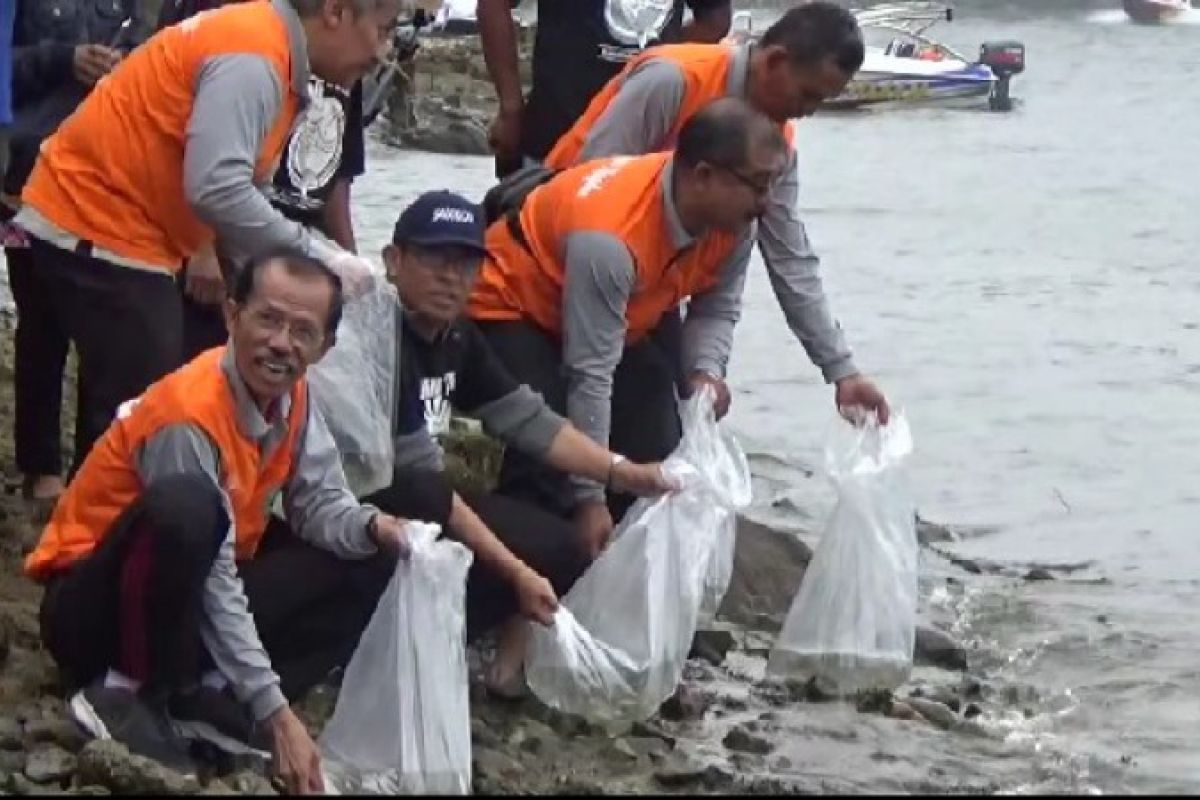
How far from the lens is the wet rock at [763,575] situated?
6.22m

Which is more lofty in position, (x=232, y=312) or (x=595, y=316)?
(x=232, y=312)

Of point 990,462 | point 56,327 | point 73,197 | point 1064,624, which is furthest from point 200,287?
point 990,462

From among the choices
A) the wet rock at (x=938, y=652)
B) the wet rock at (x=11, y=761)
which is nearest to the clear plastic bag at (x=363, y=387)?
the wet rock at (x=11, y=761)

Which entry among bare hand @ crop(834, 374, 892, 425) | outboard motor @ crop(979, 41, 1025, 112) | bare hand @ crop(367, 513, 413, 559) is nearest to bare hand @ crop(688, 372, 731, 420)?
bare hand @ crop(834, 374, 892, 425)

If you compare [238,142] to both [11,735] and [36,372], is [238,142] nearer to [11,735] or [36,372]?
→ [11,735]

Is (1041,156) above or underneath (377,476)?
underneath

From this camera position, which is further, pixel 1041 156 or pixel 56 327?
pixel 1041 156

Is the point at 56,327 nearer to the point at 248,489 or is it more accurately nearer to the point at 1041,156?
the point at 248,489

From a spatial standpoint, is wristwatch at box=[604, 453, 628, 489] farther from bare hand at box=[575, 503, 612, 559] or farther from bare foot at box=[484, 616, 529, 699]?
bare foot at box=[484, 616, 529, 699]

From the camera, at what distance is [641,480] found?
16.0ft

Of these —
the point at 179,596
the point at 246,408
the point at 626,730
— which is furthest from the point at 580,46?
the point at 179,596

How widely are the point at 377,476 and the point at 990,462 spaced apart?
5.74 meters

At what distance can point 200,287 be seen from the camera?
16.3ft

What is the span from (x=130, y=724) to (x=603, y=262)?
1399 mm
